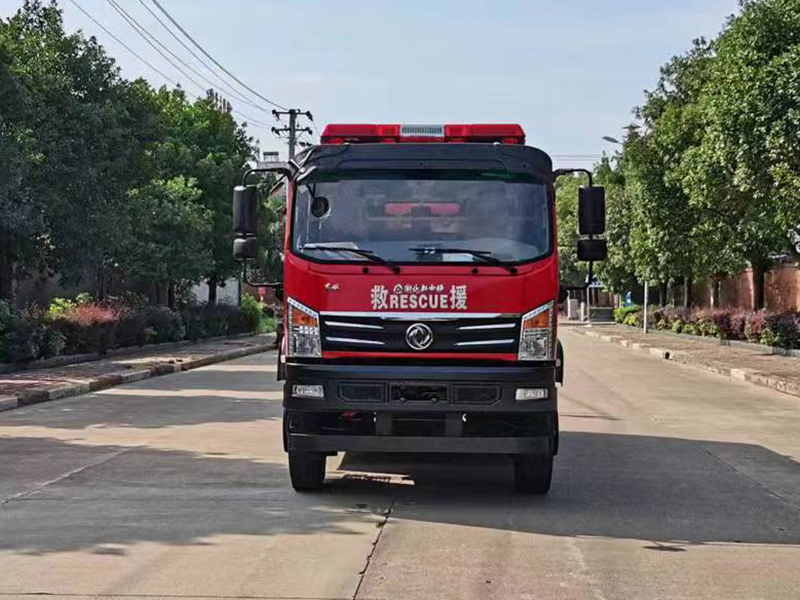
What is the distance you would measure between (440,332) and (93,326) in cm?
2076

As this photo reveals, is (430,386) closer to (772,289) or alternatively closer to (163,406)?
(163,406)

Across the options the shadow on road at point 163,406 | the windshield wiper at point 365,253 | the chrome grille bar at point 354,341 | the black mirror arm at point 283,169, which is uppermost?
the black mirror arm at point 283,169

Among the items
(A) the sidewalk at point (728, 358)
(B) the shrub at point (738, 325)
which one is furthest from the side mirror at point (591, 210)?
(B) the shrub at point (738, 325)

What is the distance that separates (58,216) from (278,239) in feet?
79.1

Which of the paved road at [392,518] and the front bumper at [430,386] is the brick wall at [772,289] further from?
the front bumper at [430,386]

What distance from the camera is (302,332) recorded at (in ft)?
28.8

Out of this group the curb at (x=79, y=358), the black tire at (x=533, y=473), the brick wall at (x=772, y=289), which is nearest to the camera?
the black tire at (x=533, y=473)

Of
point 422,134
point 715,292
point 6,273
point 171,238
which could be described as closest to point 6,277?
point 6,273

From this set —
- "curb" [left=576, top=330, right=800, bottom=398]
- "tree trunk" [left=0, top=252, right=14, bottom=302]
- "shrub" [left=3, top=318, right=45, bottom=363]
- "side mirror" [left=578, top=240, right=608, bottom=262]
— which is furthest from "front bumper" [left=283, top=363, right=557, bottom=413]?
"tree trunk" [left=0, top=252, right=14, bottom=302]

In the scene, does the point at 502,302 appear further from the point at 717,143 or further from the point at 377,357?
the point at 717,143

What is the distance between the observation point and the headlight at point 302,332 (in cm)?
873

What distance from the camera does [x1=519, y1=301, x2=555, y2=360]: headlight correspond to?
865 centimetres

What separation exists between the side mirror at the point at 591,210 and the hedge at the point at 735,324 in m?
24.1

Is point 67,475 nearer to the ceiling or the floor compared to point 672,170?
nearer to the floor
